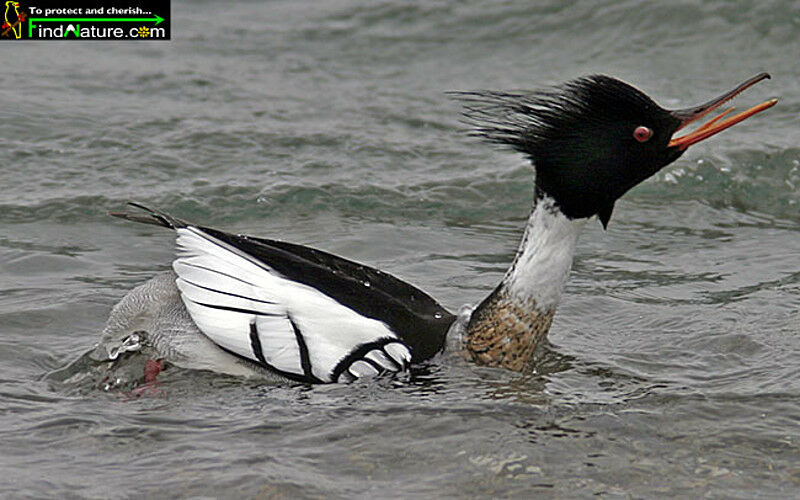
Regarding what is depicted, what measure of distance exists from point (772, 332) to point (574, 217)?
165cm

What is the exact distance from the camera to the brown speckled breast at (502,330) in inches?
259

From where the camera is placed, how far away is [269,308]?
6.25 meters


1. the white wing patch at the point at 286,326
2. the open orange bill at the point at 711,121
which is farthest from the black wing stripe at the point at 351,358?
the open orange bill at the point at 711,121

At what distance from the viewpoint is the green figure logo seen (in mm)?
12797

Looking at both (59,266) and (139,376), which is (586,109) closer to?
(139,376)

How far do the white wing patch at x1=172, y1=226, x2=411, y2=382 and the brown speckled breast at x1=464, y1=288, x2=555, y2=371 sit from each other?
43 cm

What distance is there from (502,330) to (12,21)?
8376 mm

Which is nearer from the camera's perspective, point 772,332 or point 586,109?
point 586,109

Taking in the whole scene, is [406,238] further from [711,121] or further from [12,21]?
[12,21]

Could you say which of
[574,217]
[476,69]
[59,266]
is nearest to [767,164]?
[476,69]

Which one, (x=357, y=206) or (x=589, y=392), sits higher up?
(x=357, y=206)

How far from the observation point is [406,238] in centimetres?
934

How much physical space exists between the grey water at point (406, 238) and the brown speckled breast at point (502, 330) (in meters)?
0.12

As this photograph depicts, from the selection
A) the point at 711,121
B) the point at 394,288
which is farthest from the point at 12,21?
the point at 711,121
